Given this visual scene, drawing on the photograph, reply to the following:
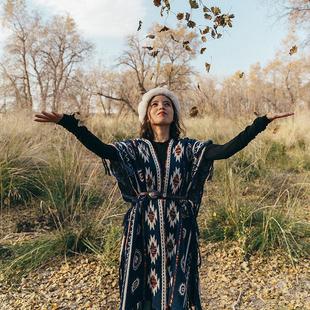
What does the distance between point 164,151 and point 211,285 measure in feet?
4.62

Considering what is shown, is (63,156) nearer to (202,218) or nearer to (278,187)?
(202,218)

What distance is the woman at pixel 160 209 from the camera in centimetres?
208

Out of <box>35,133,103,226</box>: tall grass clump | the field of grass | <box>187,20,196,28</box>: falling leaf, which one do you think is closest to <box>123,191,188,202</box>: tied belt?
<box>187,20,196,28</box>: falling leaf

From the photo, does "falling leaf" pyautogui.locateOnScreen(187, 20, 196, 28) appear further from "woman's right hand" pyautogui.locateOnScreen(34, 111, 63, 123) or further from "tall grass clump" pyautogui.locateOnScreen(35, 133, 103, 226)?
"tall grass clump" pyautogui.locateOnScreen(35, 133, 103, 226)

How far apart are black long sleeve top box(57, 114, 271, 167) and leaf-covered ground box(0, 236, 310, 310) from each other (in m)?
1.29

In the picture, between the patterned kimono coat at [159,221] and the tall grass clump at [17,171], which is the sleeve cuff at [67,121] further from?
the tall grass clump at [17,171]

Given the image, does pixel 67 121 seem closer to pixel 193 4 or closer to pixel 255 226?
pixel 193 4

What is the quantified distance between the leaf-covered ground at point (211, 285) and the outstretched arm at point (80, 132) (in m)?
1.32

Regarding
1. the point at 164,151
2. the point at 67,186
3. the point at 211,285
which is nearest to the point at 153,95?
the point at 164,151

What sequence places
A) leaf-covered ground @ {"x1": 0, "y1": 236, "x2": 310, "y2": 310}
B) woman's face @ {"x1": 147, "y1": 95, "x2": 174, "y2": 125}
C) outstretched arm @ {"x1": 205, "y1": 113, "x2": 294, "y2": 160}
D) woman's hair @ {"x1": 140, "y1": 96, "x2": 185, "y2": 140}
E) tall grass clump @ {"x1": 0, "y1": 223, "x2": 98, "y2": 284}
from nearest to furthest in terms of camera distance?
outstretched arm @ {"x1": 205, "y1": 113, "x2": 294, "y2": 160} → woman's face @ {"x1": 147, "y1": 95, "x2": 174, "y2": 125} → woman's hair @ {"x1": 140, "y1": 96, "x2": 185, "y2": 140} → leaf-covered ground @ {"x1": 0, "y1": 236, "x2": 310, "y2": 310} → tall grass clump @ {"x1": 0, "y1": 223, "x2": 98, "y2": 284}

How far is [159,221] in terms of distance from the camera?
6.80ft

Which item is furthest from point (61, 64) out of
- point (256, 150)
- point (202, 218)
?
point (202, 218)

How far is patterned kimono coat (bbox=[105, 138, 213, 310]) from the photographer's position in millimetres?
2084

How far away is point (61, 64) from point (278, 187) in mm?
20862
